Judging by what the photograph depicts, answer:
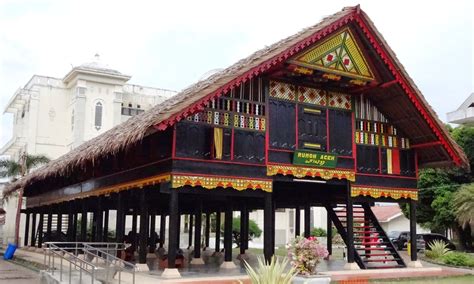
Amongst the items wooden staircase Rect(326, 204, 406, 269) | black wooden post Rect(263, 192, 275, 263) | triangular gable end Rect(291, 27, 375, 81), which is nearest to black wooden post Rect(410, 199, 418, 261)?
wooden staircase Rect(326, 204, 406, 269)

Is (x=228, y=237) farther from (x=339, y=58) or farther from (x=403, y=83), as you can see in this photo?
(x=403, y=83)

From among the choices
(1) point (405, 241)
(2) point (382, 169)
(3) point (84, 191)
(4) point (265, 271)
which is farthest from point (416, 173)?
(1) point (405, 241)

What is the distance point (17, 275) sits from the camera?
733 inches

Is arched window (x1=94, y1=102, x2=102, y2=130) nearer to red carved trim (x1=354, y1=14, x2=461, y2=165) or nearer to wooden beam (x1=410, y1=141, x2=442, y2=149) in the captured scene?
wooden beam (x1=410, y1=141, x2=442, y2=149)

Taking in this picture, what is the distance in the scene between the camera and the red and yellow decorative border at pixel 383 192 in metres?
17.2

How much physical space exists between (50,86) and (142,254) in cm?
3361

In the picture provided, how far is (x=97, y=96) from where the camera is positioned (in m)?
44.9

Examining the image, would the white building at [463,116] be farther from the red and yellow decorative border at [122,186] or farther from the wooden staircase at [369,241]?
the red and yellow decorative border at [122,186]

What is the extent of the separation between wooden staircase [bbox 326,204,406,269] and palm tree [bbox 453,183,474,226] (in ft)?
41.8

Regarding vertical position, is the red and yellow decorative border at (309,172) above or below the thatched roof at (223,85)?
below

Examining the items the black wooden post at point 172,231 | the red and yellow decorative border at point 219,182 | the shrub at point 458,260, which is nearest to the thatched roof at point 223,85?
the red and yellow decorative border at point 219,182

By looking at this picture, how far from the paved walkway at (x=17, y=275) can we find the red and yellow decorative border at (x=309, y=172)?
25.6 ft

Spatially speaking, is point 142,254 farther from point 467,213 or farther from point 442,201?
point 442,201

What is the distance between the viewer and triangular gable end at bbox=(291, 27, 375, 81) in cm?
1563
